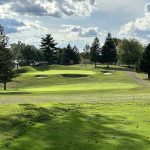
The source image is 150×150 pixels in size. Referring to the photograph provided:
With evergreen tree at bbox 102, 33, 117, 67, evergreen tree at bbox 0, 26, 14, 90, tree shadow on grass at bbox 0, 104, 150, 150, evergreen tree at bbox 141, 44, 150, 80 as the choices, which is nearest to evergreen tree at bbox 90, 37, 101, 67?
evergreen tree at bbox 102, 33, 117, 67

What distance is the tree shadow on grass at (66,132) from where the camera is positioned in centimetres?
1969

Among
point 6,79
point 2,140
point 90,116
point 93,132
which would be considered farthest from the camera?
point 6,79

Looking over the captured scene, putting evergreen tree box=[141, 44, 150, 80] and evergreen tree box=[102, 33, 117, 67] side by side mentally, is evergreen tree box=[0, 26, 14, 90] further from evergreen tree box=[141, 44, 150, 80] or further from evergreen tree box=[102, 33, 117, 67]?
evergreen tree box=[102, 33, 117, 67]

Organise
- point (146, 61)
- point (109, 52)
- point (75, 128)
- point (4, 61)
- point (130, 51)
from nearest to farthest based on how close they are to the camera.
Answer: point (75, 128) → point (4, 61) → point (146, 61) → point (109, 52) → point (130, 51)

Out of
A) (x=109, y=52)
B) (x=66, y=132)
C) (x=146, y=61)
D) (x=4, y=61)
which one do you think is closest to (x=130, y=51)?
(x=109, y=52)

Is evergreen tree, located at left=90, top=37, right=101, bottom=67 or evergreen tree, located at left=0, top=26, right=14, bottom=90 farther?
evergreen tree, located at left=90, top=37, right=101, bottom=67

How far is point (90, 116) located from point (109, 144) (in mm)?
10176

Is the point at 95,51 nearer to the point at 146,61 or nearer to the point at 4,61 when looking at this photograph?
the point at 146,61

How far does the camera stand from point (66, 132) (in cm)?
2311

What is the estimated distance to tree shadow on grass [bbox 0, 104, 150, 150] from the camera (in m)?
19.7

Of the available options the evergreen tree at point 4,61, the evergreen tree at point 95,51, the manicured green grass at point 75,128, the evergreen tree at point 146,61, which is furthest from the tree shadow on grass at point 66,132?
the evergreen tree at point 95,51

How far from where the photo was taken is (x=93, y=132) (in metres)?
23.4

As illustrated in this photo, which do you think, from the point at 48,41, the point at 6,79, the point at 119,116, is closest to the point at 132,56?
the point at 48,41

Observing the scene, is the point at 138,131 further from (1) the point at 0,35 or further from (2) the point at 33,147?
(1) the point at 0,35
